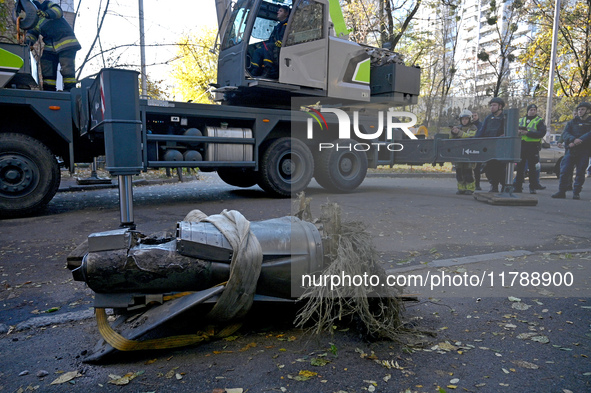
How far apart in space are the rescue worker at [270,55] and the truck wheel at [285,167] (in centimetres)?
131

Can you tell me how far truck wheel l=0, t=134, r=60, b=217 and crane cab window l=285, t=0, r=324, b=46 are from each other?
4497 millimetres

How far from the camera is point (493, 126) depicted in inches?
366

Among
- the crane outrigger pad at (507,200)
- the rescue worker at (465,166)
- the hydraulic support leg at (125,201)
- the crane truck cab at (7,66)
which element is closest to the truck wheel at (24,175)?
the crane truck cab at (7,66)

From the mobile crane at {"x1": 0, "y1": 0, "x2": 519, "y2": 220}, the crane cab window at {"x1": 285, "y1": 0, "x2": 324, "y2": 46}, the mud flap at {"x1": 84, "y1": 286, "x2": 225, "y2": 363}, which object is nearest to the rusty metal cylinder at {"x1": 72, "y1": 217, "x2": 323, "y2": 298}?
the mud flap at {"x1": 84, "y1": 286, "x2": 225, "y2": 363}

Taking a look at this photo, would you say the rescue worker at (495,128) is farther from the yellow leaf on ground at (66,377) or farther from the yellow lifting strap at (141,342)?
the yellow leaf on ground at (66,377)

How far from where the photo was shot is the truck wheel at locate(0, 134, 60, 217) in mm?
6074

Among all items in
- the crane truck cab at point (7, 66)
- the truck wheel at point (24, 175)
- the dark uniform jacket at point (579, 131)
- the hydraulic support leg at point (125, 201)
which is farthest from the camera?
the dark uniform jacket at point (579, 131)

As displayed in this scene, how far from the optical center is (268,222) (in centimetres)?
263

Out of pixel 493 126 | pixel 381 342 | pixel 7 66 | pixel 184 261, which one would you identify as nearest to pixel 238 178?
pixel 7 66

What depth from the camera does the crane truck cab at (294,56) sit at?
7.66 meters

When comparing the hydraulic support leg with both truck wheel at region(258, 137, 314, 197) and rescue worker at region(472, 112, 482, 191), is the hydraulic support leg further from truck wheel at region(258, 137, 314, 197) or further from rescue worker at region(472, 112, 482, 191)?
rescue worker at region(472, 112, 482, 191)

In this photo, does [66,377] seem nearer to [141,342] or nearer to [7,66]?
[141,342]

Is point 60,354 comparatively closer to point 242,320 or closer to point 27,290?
point 242,320

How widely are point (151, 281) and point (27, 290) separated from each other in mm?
1699
